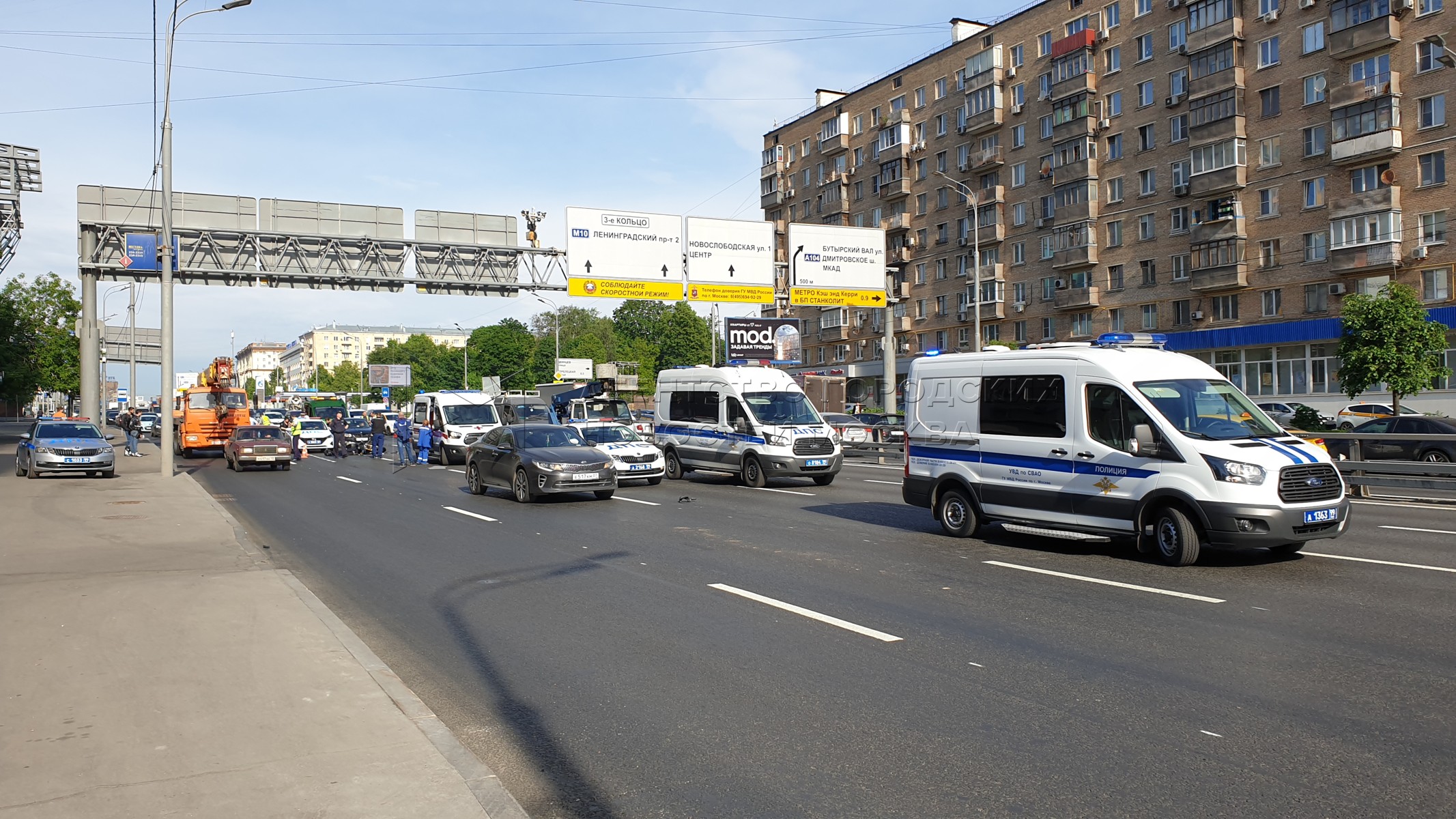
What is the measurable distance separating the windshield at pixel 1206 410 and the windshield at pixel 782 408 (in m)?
11.2

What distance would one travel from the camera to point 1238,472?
9.88 m

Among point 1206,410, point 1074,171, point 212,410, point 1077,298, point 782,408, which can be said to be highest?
point 1074,171

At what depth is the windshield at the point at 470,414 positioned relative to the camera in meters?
34.6

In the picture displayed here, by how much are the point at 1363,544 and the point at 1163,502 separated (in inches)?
125

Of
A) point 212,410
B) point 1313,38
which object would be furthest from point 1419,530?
point 1313,38

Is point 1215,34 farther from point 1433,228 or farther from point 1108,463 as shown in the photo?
point 1108,463

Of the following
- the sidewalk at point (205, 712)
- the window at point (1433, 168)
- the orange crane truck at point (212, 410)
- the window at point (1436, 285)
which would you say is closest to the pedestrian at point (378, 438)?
the orange crane truck at point (212, 410)

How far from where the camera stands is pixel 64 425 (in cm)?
2717

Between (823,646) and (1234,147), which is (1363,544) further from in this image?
(1234,147)

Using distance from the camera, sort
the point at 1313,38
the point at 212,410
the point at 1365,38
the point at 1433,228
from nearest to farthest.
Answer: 1. the point at 212,410
2. the point at 1433,228
3. the point at 1365,38
4. the point at 1313,38

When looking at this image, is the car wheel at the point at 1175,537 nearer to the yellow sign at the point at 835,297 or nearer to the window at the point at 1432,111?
the yellow sign at the point at 835,297

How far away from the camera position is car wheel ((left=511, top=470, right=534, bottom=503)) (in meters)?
18.8

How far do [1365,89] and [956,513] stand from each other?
41.8m

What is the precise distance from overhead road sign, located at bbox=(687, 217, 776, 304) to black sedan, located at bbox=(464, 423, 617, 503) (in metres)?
13.6
